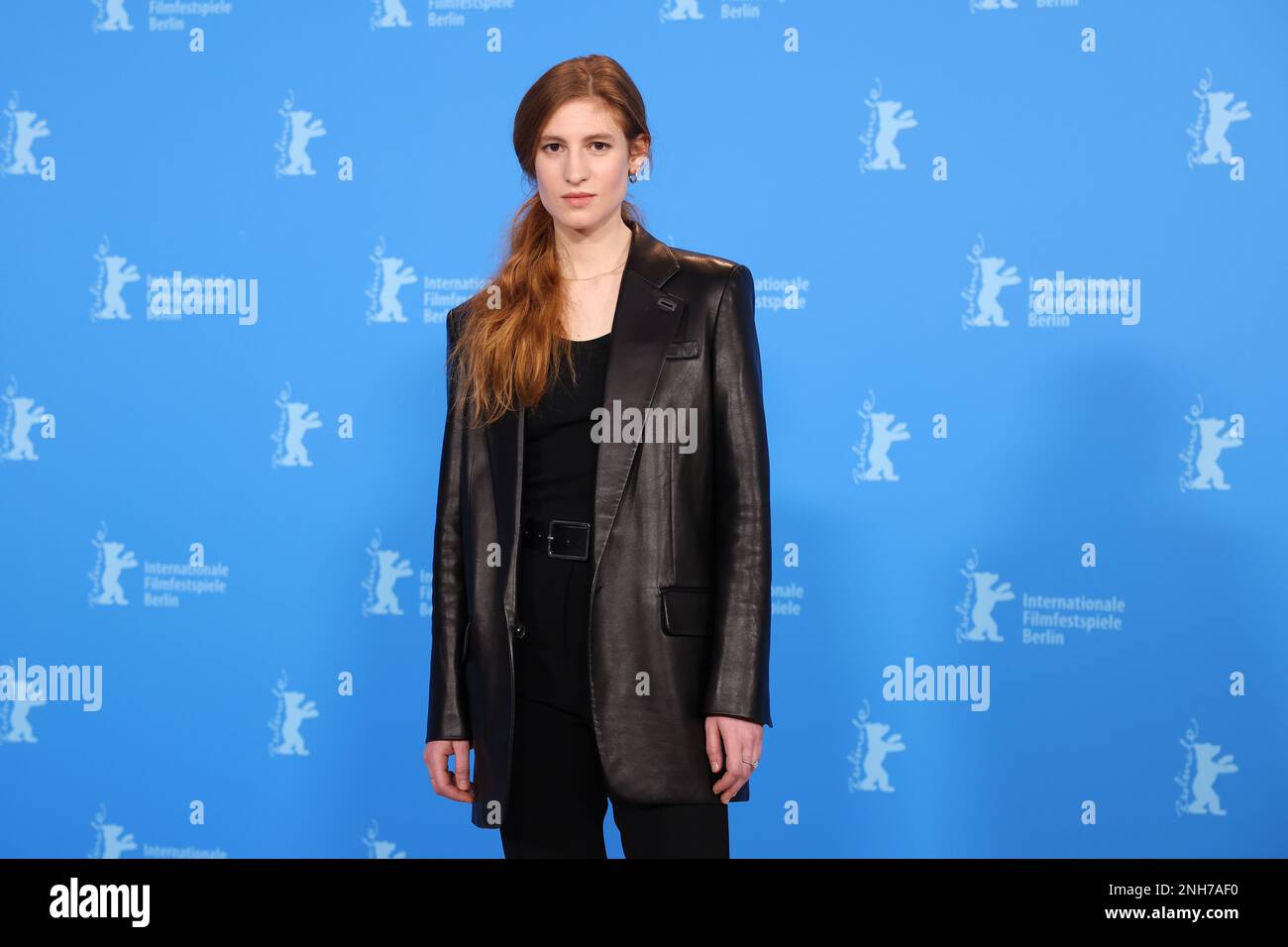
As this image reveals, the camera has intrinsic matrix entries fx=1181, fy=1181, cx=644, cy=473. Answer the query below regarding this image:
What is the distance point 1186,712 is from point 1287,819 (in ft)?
1.23

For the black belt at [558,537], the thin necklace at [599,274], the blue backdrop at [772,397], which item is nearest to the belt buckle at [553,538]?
the black belt at [558,537]

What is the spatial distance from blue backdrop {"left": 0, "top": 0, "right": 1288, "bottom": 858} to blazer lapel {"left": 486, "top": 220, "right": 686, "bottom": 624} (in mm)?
1297

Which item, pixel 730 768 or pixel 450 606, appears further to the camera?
pixel 450 606

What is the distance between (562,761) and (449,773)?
0.87ft

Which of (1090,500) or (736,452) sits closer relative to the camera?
(736,452)

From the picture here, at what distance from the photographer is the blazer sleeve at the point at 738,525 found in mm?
1813

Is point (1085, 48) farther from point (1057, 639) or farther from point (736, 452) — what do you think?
point (736, 452)

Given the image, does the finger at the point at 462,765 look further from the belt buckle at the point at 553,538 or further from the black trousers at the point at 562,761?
the belt buckle at the point at 553,538

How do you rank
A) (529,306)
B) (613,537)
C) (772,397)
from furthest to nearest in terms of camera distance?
(772,397), (529,306), (613,537)

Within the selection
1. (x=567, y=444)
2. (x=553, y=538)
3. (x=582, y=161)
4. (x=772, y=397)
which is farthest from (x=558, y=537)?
(x=772, y=397)

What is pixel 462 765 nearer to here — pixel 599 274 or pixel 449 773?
pixel 449 773

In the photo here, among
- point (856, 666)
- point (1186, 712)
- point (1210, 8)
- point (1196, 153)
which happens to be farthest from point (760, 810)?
point (1210, 8)

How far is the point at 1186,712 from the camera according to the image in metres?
3.12

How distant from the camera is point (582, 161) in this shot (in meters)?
1.88
